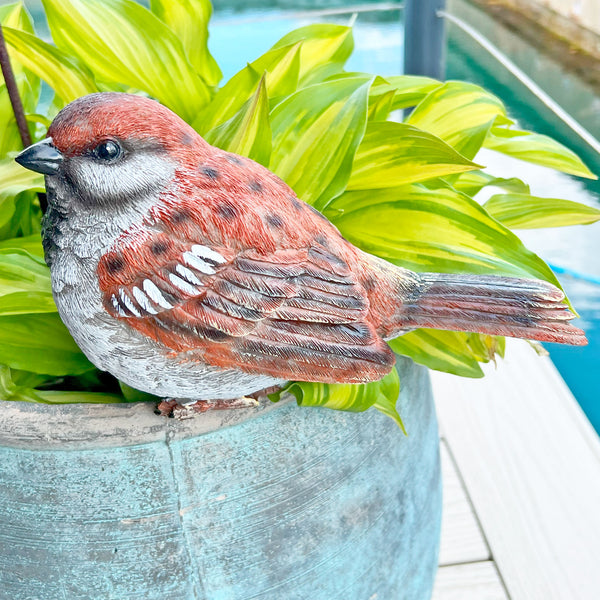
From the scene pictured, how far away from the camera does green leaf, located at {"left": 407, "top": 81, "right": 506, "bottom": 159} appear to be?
815 mm

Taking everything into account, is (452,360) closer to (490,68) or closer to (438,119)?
(438,119)

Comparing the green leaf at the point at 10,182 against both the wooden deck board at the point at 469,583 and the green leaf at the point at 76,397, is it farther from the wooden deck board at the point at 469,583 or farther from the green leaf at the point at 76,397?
the wooden deck board at the point at 469,583

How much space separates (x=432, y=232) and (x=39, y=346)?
0.39 m

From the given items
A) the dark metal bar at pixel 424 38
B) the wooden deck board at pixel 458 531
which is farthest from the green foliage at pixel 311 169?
the dark metal bar at pixel 424 38

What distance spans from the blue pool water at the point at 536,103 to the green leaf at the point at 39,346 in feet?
2.86

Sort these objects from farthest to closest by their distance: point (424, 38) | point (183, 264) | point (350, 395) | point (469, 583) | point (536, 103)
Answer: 1. point (424, 38)
2. point (536, 103)
3. point (469, 583)
4. point (350, 395)
5. point (183, 264)

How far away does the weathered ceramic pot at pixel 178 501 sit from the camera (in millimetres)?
567

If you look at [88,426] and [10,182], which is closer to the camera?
[88,426]

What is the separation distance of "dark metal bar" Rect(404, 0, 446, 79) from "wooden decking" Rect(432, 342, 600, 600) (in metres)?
0.65

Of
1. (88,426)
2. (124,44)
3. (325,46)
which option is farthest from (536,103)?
(88,426)

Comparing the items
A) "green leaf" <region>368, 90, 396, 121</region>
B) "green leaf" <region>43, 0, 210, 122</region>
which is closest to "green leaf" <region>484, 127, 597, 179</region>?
"green leaf" <region>368, 90, 396, 121</region>

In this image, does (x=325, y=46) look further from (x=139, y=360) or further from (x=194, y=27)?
(x=139, y=360)

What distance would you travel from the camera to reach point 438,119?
83 centimetres

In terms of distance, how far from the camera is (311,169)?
26.5 inches
